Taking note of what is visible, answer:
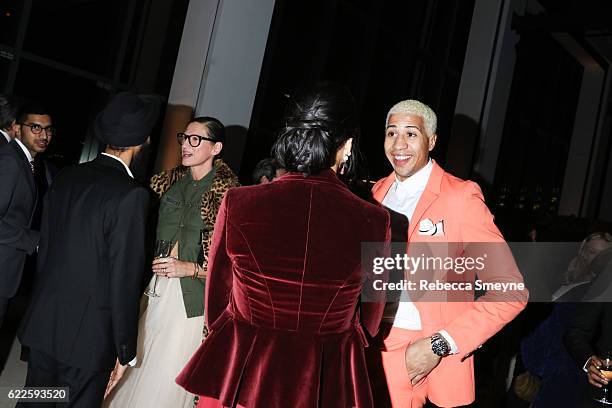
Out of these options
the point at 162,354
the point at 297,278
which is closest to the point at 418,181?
the point at 297,278

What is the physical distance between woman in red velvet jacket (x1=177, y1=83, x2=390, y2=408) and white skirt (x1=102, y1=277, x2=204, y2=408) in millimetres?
1120

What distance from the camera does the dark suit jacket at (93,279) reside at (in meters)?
1.91

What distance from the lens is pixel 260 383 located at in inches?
54.4

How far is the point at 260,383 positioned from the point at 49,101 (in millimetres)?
4883

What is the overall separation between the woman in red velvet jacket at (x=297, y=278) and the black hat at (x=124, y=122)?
31.5 inches

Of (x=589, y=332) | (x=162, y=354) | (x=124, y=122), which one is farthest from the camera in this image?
(x=162, y=354)

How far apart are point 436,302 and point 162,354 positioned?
52.2 inches

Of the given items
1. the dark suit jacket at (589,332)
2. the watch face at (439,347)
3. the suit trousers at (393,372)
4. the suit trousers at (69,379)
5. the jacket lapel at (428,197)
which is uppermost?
the jacket lapel at (428,197)

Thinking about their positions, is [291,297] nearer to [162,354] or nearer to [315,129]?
[315,129]

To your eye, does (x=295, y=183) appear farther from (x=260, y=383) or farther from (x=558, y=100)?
(x=558, y=100)

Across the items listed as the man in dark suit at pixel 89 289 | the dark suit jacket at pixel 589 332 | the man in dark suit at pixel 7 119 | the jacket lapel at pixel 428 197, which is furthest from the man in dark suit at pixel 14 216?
the dark suit jacket at pixel 589 332

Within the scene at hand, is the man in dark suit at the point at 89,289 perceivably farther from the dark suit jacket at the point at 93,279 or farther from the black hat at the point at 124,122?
the black hat at the point at 124,122

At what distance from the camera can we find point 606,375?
222 cm

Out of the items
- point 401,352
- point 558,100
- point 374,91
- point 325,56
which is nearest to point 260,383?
point 401,352
